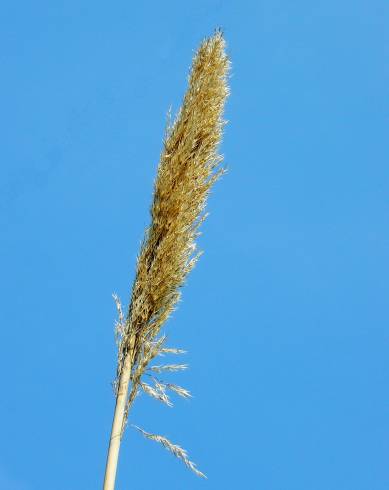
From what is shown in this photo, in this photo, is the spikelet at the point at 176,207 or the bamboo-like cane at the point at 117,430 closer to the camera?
the bamboo-like cane at the point at 117,430

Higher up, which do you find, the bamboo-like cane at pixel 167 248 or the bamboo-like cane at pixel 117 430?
the bamboo-like cane at pixel 167 248

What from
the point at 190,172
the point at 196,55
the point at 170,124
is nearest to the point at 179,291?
the point at 190,172

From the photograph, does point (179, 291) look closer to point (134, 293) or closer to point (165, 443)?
point (134, 293)

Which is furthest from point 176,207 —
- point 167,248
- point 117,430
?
point 117,430

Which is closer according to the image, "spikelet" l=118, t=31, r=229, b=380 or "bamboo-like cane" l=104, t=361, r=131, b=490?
"bamboo-like cane" l=104, t=361, r=131, b=490

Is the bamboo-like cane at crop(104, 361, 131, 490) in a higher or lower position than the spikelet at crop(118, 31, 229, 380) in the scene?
lower

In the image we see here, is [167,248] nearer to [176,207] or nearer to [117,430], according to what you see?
[176,207]

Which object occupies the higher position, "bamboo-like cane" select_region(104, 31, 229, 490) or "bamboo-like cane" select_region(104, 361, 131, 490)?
"bamboo-like cane" select_region(104, 31, 229, 490)

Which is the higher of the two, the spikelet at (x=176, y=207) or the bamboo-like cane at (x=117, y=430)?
the spikelet at (x=176, y=207)
